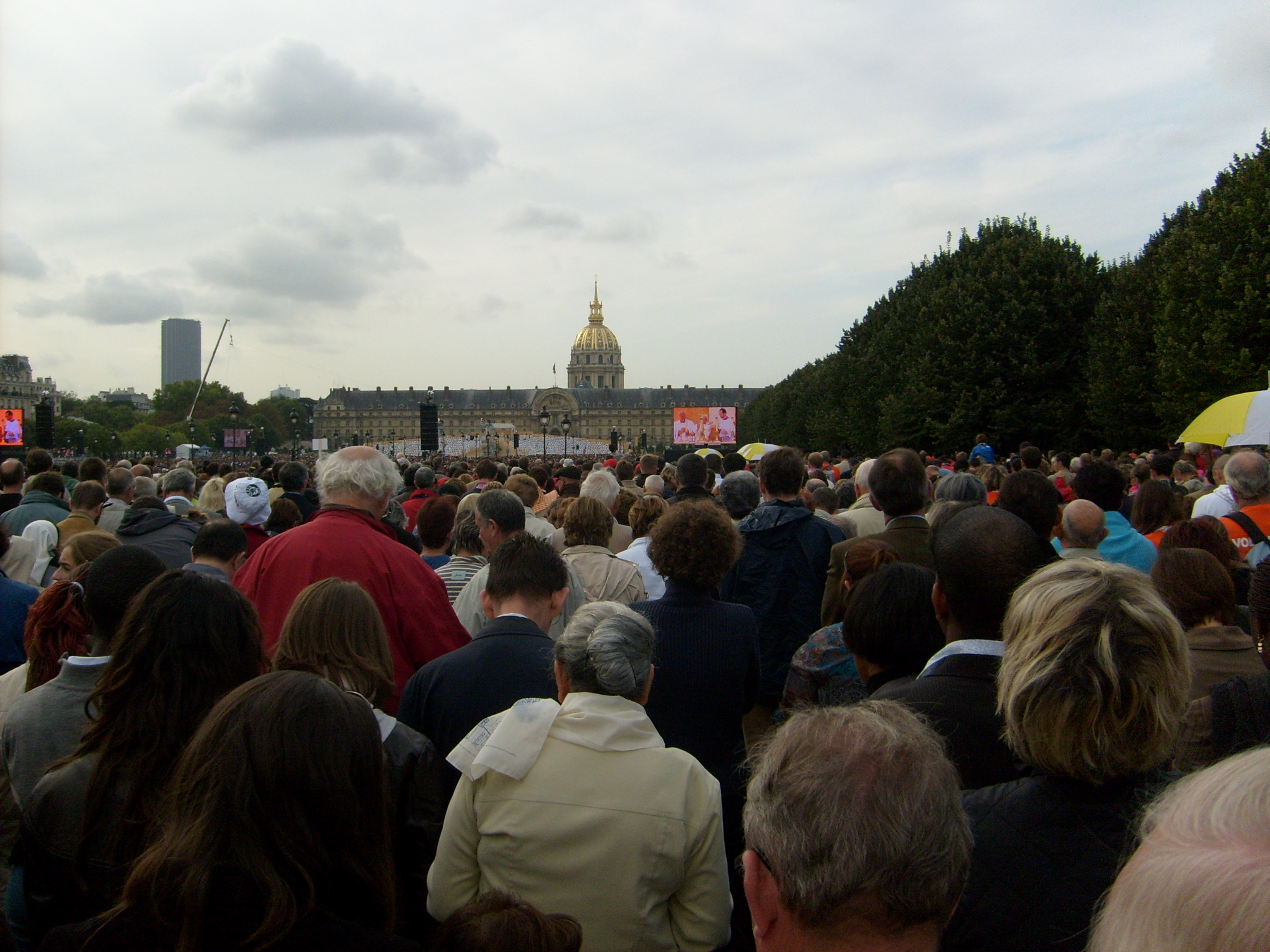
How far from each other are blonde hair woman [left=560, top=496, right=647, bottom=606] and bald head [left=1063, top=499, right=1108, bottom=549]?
7.12 ft

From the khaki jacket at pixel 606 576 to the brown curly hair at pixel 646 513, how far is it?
1.10 metres

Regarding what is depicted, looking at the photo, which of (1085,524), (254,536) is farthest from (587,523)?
(254,536)

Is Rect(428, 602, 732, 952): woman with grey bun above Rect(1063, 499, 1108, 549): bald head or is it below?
below

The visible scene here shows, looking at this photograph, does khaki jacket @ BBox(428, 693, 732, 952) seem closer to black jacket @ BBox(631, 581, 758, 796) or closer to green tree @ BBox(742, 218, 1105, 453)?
black jacket @ BBox(631, 581, 758, 796)

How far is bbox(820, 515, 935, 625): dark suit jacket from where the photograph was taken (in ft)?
15.8

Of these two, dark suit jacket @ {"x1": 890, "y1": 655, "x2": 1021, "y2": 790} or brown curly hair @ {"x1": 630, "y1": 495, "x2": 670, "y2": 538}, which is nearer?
dark suit jacket @ {"x1": 890, "y1": 655, "x2": 1021, "y2": 790}

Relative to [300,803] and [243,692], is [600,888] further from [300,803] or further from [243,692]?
[243,692]

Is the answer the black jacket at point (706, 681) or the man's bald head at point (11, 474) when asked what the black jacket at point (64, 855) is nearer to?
the black jacket at point (706, 681)

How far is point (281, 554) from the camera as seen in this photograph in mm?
4051

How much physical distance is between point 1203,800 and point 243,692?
1.66 m

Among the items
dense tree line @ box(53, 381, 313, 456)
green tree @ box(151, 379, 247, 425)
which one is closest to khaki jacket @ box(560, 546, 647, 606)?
dense tree line @ box(53, 381, 313, 456)

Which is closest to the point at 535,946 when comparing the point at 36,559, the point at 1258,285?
the point at 36,559

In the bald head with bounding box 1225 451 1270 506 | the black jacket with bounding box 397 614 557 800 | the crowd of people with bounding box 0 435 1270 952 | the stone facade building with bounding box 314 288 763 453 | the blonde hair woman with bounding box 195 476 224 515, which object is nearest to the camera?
the crowd of people with bounding box 0 435 1270 952

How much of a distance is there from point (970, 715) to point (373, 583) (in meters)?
2.37
